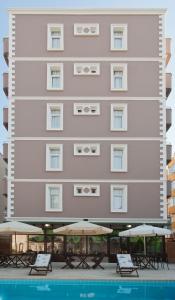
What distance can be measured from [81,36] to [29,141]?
279 inches

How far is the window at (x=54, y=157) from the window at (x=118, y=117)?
11.2 feet

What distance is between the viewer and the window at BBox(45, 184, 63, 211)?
95.5ft

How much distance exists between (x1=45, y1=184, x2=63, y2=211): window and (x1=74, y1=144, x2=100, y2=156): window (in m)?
2.25

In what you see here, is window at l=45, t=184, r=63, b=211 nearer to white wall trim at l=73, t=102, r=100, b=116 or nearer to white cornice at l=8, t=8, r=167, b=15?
white wall trim at l=73, t=102, r=100, b=116

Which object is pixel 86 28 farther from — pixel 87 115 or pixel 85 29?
pixel 87 115

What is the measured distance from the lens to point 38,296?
1727 cm

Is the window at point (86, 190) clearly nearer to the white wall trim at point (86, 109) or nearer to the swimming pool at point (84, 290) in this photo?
the white wall trim at point (86, 109)

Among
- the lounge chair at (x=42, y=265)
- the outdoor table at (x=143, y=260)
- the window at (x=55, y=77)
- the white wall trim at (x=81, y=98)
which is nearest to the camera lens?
the lounge chair at (x=42, y=265)

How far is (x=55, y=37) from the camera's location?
1212 inches

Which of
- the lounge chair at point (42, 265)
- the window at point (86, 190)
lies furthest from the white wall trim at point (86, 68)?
the lounge chair at point (42, 265)

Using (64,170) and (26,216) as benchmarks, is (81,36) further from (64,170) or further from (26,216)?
(26,216)

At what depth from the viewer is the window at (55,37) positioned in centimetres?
3050

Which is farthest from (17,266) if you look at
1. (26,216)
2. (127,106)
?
(127,106)

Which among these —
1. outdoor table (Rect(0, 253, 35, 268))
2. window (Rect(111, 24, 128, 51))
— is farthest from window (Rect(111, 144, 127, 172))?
outdoor table (Rect(0, 253, 35, 268))
